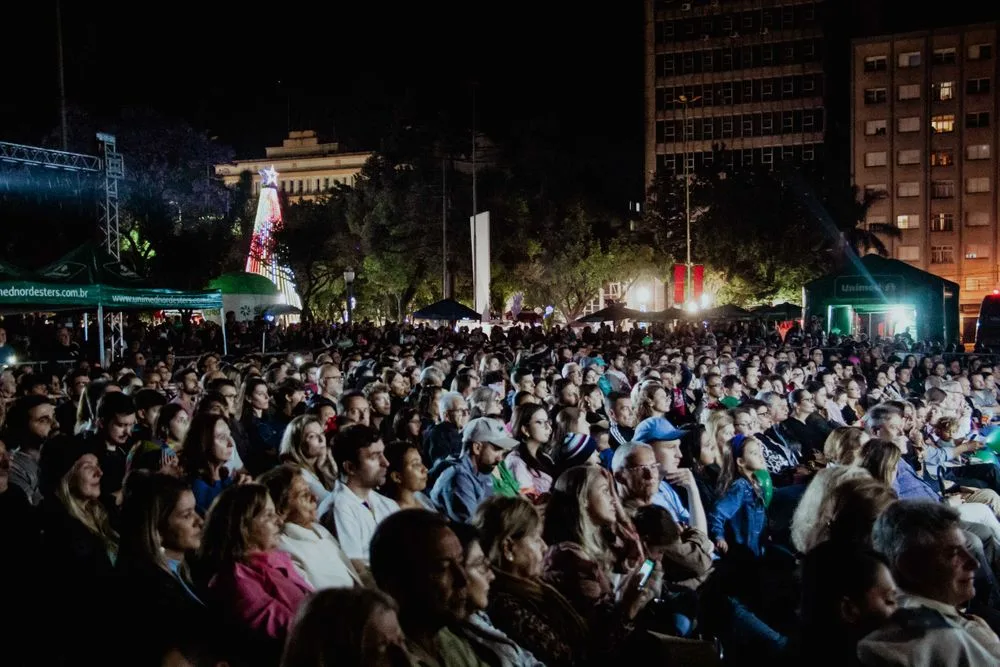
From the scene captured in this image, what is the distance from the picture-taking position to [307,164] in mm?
103062

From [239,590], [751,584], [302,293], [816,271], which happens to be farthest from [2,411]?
[302,293]

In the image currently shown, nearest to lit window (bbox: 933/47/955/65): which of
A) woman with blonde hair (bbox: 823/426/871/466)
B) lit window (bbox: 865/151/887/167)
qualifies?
lit window (bbox: 865/151/887/167)

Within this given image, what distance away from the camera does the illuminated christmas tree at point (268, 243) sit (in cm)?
6169

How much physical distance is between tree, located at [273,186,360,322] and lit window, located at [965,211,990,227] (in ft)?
154

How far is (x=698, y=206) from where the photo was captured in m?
53.3

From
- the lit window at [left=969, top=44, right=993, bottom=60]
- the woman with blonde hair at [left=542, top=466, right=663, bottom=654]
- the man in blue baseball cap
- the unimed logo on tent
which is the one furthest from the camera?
the lit window at [left=969, top=44, right=993, bottom=60]

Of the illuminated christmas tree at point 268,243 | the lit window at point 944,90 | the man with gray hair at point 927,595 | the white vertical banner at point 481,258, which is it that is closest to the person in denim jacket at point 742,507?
the man with gray hair at point 927,595

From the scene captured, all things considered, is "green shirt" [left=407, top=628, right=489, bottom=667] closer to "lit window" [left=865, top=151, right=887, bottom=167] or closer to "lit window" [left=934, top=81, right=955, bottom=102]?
"lit window" [left=865, top=151, right=887, bottom=167]

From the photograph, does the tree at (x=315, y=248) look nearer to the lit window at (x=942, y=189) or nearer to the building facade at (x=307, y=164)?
the building facade at (x=307, y=164)

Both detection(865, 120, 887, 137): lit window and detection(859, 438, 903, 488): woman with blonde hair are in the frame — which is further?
detection(865, 120, 887, 137): lit window

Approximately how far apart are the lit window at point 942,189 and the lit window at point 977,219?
6.71 ft

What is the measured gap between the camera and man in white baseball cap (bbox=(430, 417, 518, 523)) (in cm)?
594

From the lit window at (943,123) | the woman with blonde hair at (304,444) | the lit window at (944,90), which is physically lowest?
the woman with blonde hair at (304,444)

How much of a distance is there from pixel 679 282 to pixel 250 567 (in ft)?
142
